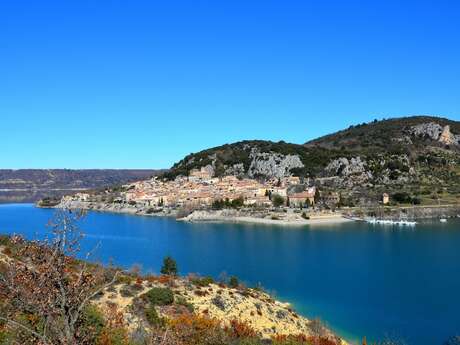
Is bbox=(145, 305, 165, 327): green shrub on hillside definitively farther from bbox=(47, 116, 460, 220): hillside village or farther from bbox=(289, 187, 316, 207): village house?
bbox=(289, 187, 316, 207): village house

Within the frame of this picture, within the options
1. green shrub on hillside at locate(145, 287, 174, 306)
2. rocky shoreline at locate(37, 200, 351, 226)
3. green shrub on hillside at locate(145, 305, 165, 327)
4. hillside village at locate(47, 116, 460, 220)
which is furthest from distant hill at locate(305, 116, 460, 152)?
green shrub on hillside at locate(145, 305, 165, 327)

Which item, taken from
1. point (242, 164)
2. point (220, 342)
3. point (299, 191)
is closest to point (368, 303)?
point (220, 342)

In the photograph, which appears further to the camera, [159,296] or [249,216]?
[249,216]

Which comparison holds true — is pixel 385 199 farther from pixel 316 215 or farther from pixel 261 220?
pixel 261 220

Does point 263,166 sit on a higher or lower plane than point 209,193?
higher

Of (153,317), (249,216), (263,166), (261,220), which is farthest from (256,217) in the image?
(153,317)

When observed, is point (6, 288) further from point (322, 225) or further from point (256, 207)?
point (256, 207)

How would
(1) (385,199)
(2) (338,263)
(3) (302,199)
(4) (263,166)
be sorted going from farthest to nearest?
(4) (263,166) < (3) (302,199) < (1) (385,199) < (2) (338,263)
